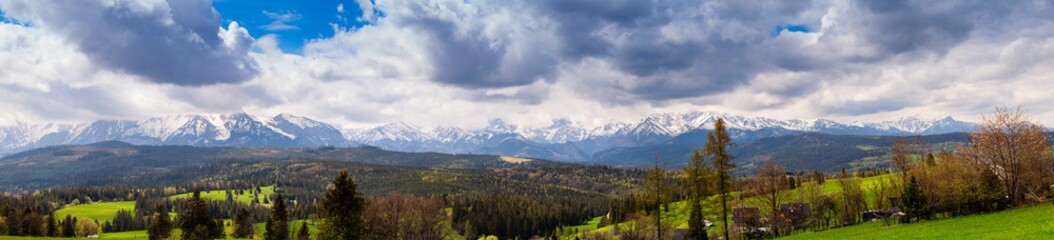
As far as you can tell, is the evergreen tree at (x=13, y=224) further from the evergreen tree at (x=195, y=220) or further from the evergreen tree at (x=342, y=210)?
the evergreen tree at (x=342, y=210)

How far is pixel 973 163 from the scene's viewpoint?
3140 inches

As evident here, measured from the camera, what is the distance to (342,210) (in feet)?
275

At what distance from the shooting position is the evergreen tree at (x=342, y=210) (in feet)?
272

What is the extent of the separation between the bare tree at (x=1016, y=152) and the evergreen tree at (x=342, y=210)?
7969 centimetres

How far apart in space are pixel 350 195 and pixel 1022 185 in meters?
84.2

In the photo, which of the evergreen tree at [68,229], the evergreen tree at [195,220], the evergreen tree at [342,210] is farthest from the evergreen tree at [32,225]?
the evergreen tree at [342,210]

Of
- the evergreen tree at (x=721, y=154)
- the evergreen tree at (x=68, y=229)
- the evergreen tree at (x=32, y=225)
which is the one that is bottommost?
the evergreen tree at (x=68, y=229)

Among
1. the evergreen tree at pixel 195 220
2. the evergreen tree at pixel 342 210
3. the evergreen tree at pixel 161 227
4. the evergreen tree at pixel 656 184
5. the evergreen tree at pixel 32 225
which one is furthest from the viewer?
the evergreen tree at pixel 32 225

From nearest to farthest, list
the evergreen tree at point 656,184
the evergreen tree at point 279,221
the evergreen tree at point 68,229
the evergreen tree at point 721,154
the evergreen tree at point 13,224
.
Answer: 1. the evergreen tree at point 721,154
2. the evergreen tree at point 656,184
3. the evergreen tree at point 13,224
4. the evergreen tree at point 279,221
5. the evergreen tree at point 68,229

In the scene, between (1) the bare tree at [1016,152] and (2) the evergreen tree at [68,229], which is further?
(2) the evergreen tree at [68,229]

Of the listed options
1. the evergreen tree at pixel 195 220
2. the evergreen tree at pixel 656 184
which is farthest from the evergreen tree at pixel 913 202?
the evergreen tree at pixel 195 220

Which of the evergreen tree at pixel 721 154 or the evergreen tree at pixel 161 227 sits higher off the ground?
the evergreen tree at pixel 721 154

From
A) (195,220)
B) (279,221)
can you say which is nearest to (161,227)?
(195,220)

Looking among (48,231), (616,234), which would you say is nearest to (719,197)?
(616,234)
